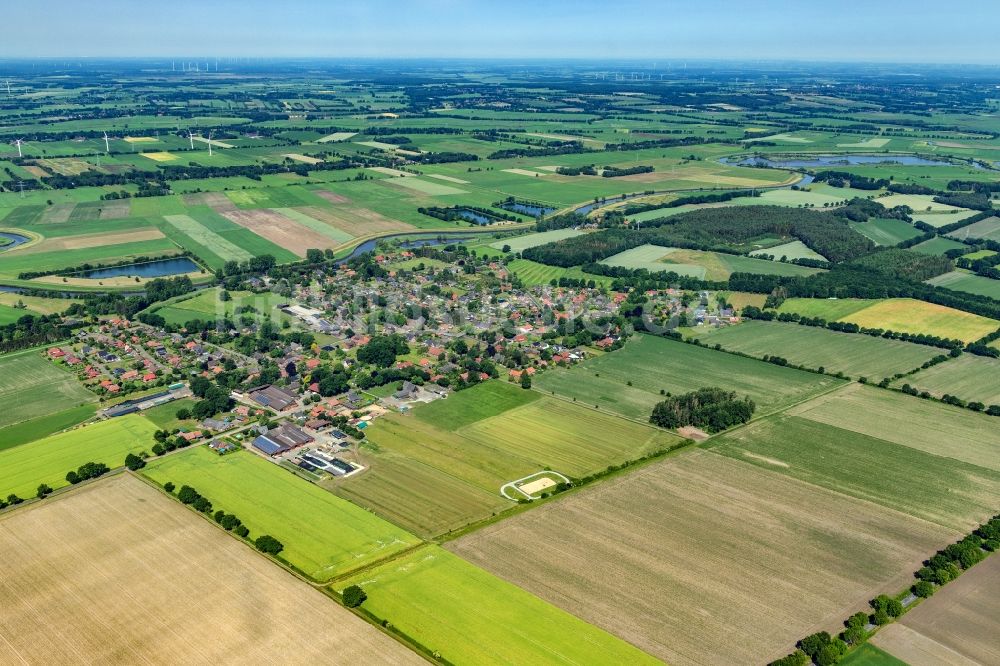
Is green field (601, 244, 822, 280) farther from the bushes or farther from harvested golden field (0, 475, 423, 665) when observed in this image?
harvested golden field (0, 475, 423, 665)

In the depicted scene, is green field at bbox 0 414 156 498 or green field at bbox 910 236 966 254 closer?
green field at bbox 0 414 156 498

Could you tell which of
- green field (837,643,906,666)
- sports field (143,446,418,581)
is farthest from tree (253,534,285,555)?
green field (837,643,906,666)

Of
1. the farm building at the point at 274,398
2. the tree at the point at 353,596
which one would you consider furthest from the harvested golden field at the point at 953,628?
the farm building at the point at 274,398

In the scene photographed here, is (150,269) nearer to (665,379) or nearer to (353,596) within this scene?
(665,379)

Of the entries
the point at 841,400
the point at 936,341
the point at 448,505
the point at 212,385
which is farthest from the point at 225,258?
the point at 936,341

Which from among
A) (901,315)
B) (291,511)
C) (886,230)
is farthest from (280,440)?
(886,230)

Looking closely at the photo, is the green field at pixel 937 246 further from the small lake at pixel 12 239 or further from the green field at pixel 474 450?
the small lake at pixel 12 239

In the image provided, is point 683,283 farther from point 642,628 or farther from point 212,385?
point 642,628
